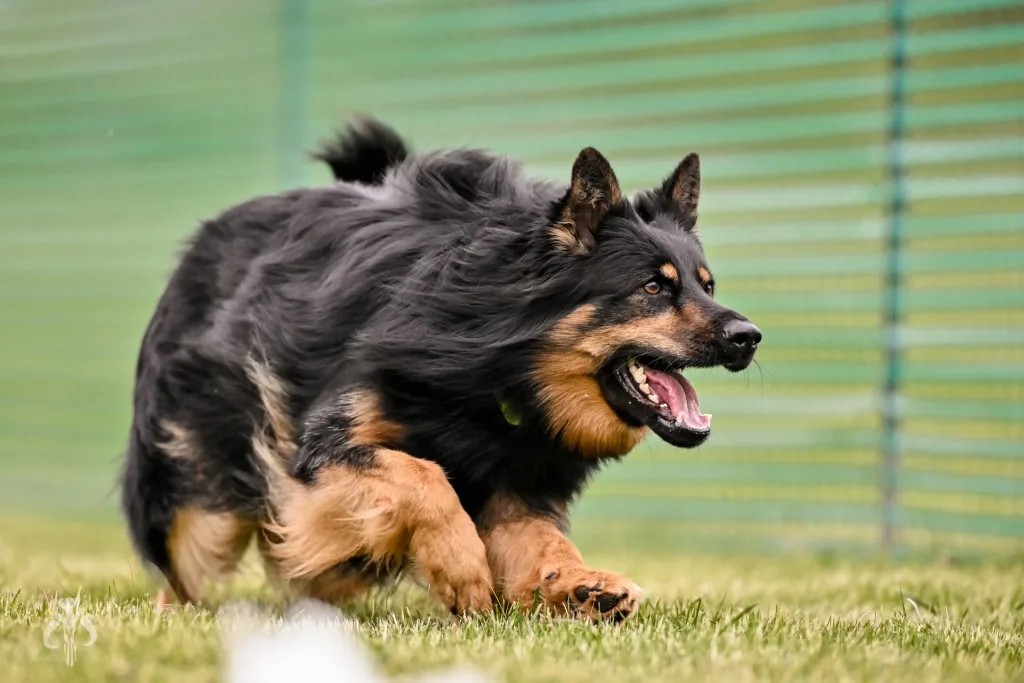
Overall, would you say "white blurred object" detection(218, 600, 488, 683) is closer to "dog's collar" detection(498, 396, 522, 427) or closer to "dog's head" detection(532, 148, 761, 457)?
"dog's collar" detection(498, 396, 522, 427)

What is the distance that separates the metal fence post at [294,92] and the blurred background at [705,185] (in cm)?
2

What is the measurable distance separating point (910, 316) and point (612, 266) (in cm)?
438

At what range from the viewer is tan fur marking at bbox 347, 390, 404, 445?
12.6 feet

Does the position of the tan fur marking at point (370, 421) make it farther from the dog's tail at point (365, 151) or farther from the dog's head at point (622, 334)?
the dog's tail at point (365, 151)

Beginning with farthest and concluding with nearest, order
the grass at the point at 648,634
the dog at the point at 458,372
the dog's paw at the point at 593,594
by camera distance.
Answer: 1. the dog at the point at 458,372
2. the dog's paw at the point at 593,594
3. the grass at the point at 648,634

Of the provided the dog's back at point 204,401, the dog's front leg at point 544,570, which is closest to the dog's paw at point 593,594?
the dog's front leg at point 544,570

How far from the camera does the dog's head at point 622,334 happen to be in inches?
144

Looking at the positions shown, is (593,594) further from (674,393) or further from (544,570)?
(674,393)

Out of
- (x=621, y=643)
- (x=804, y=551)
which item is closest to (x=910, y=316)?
(x=804, y=551)

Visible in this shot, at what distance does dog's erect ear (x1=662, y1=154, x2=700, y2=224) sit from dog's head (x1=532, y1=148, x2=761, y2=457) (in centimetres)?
39

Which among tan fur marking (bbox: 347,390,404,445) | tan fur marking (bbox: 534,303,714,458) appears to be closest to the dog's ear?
tan fur marking (bbox: 534,303,714,458)

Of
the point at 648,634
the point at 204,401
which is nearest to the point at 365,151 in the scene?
the point at 204,401

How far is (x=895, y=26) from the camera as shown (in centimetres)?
701

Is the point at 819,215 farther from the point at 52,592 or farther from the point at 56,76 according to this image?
the point at 56,76
